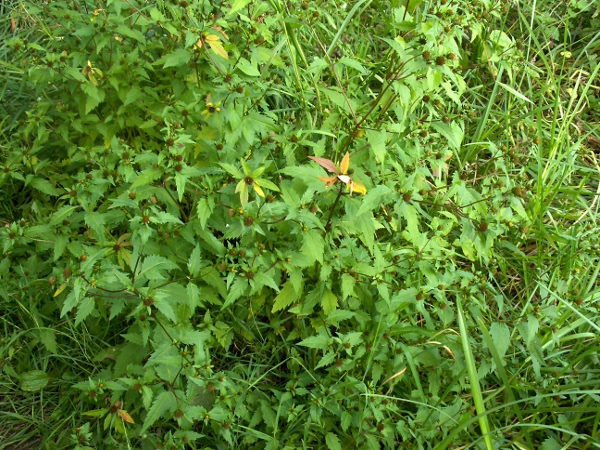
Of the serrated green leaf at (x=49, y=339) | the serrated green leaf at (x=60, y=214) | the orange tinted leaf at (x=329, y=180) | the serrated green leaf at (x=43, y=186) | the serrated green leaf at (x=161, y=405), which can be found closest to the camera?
the orange tinted leaf at (x=329, y=180)

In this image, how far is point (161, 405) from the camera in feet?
6.77

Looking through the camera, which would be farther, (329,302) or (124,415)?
(329,302)

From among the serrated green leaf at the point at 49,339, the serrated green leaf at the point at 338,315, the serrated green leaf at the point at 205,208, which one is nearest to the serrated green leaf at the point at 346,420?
the serrated green leaf at the point at 338,315

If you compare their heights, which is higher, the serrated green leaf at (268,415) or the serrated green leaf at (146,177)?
the serrated green leaf at (146,177)

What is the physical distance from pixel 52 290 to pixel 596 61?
3.36 meters

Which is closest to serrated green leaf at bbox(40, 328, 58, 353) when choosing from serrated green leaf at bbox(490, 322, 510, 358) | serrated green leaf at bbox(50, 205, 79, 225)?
serrated green leaf at bbox(50, 205, 79, 225)

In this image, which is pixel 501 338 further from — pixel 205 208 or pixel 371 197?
pixel 205 208

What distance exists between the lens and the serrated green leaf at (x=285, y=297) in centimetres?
232

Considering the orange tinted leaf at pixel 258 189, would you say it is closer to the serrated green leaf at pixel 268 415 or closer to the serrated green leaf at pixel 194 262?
the serrated green leaf at pixel 194 262

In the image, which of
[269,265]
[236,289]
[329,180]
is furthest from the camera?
[269,265]

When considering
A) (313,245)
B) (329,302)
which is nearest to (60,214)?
(313,245)

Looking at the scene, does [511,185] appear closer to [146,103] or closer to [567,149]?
[567,149]

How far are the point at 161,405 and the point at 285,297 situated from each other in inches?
24.5

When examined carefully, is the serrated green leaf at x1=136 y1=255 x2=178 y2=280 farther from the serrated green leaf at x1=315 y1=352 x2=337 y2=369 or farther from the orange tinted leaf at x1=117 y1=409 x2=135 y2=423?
the serrated green leaf at x1=315 y1=352 x2=337 y2=369
